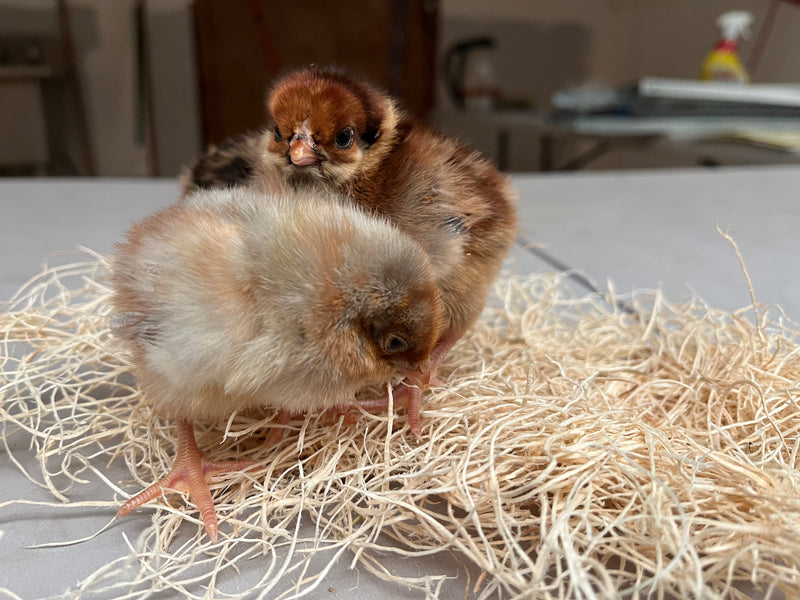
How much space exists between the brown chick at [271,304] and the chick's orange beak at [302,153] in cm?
10

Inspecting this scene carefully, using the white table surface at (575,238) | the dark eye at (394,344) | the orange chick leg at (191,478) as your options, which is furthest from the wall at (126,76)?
the dark eye at (394,344)

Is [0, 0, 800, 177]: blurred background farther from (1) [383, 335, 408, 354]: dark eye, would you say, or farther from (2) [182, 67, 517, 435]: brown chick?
(1) [383, 335, 408, 354]: dark eye

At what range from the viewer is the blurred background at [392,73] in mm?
3270

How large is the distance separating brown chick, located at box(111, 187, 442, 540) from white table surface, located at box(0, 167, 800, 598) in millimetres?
163

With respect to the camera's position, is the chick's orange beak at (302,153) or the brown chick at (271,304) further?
the chick's orange beak at (302,153)

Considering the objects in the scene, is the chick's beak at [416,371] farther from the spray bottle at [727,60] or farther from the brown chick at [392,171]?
the spray bottle at [727,60]

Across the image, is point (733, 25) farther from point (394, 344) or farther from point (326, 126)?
point (394, 344)

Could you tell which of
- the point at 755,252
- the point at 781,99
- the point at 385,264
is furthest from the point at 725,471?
the point at 781,99

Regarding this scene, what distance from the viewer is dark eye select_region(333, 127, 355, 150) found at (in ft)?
2.37

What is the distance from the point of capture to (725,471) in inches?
24.3

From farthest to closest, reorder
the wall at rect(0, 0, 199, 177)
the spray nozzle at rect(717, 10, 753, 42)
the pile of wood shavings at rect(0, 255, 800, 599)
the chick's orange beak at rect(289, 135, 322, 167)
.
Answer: the wall at rect(0, 0, 199, 177) < the spray nozzle at rect(717, 10, 753, 42) < the chick's orange beak at rect(289, 135, 322, 167) < the pile of wood shavings at rect(0, 255, 800, 599)

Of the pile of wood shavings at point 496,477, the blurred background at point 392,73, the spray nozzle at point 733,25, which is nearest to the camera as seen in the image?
the pile of wood shavings at point 496,477

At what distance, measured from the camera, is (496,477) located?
0.62 metres

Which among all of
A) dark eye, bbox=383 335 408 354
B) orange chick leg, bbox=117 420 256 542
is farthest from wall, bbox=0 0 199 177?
dark eye, bbox=383 335 408 354
